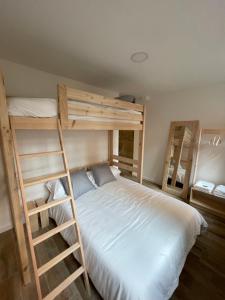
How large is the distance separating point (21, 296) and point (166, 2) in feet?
9.40

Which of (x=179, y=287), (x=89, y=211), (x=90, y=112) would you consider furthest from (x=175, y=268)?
(x=90, y=112)

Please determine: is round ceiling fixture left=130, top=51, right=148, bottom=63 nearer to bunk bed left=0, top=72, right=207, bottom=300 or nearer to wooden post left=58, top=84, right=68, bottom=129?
bunk bed left=0, top=72, right=207, bottom=300

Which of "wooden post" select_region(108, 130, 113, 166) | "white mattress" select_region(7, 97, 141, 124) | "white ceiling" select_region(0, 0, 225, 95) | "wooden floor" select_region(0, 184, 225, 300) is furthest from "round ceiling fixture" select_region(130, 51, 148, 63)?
"wooden floor" select_region(0, 184, 225, 300)

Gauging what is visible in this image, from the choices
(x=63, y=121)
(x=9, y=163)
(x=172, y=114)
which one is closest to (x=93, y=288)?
(x=9, y=163)

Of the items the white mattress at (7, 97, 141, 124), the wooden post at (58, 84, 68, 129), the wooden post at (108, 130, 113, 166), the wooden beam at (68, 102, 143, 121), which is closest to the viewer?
the white mattress at (7, 97, 141, 124)

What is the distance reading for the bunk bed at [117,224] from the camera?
1.15m

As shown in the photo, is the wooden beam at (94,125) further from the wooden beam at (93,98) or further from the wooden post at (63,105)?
the wooden beam at (93,98)

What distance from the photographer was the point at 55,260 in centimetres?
127

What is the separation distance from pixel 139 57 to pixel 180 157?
93.9 inches

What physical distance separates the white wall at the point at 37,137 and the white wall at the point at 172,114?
1727 millimetres

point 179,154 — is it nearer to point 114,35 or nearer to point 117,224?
point 117,224

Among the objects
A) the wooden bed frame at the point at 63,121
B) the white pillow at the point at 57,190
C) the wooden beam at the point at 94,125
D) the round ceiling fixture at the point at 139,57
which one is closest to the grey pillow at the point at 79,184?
the white pillow at the point at 57,190

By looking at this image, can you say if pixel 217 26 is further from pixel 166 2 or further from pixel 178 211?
pixel 178 211

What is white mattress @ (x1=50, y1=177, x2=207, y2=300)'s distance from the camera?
1108 millimetres
